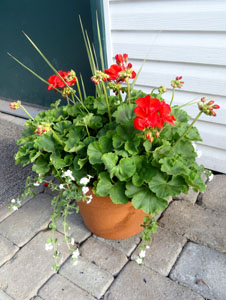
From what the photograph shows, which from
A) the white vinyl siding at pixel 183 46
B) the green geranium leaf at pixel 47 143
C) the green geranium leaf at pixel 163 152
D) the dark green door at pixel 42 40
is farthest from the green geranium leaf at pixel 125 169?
the dark green door at pixel 42 40

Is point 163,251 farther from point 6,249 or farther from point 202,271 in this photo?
point 6,249

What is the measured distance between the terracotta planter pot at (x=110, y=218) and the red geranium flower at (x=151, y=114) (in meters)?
0.45

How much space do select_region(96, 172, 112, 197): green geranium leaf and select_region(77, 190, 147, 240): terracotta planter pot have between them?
4.2 inches

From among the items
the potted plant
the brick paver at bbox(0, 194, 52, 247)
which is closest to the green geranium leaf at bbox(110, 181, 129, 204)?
the potted plant

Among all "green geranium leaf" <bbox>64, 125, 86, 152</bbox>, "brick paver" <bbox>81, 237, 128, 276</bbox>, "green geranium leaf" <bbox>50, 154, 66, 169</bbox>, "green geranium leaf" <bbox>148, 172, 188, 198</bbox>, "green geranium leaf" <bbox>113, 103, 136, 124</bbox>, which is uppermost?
"green geranium leaf" <bbox>113, 103, 136, 124</bbox>

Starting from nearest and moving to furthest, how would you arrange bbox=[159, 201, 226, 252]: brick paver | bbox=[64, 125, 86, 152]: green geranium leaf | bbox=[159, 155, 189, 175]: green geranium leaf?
bbox=[159, 155, 189, 175]: green geranium leaf
bbox=[64, 125, 86, 152]: green geranium leaf
bbox=[159, 201, 226, 252]: brick paver

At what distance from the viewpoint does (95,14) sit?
5.91ft

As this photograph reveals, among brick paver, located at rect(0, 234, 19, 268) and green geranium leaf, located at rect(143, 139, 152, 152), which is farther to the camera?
brick paver, located at rect(0, 234, 19, 268)

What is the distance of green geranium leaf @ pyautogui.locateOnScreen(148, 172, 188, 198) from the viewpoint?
1.12 m

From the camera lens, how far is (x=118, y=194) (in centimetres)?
116

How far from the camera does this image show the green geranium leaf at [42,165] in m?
1.29

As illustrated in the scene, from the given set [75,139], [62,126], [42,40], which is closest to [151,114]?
[75,139]

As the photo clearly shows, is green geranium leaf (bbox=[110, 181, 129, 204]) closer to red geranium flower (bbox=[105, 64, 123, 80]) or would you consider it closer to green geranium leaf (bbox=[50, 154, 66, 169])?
green geranium leaf (bbox=[50, 154, 66, 169])

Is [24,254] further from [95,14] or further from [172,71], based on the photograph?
[95,14]
